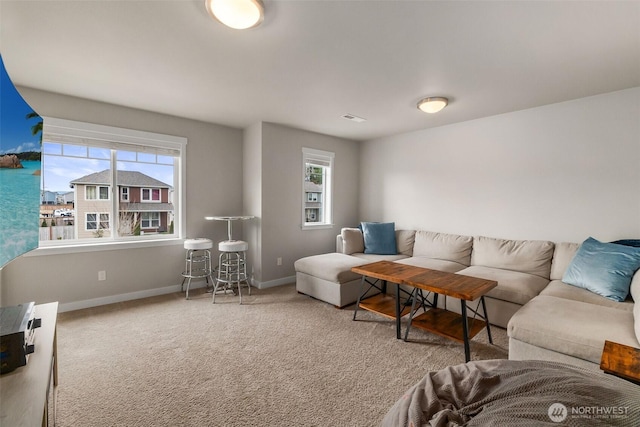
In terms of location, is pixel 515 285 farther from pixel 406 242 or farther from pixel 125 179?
pixel 125 179

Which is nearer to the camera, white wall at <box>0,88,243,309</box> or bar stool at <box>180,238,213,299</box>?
white wall at <box>0,88,243,309</box>

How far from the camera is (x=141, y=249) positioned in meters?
3.56

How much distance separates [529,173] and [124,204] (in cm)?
503

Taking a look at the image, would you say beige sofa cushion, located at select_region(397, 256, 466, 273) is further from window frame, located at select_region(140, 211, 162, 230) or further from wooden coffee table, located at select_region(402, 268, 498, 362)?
window frame, located at select_region(140, 211, 162, 230)

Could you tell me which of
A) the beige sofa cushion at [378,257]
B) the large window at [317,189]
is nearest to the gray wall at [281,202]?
the large window at [317,189]

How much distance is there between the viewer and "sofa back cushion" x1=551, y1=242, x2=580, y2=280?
9.78 feet

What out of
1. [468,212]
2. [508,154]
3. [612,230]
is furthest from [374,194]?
[612,230]

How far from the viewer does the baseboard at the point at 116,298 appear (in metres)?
3.12

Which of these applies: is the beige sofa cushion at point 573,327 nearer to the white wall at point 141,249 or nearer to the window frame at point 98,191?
the white wall at point 141,249

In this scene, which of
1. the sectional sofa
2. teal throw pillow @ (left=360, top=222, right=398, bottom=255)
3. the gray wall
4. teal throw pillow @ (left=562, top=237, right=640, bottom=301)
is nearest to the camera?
the sectional sofa

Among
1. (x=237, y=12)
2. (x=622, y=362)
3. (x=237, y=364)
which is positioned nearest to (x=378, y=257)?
(x=237, y=364)

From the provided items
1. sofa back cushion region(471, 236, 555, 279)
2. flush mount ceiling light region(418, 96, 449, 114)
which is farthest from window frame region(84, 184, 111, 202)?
sofa back cushion region(471, 236, 555, 279)

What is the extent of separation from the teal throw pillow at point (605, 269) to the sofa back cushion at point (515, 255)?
0.37 meters

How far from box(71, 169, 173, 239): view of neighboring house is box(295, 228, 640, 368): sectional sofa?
6.66ft
